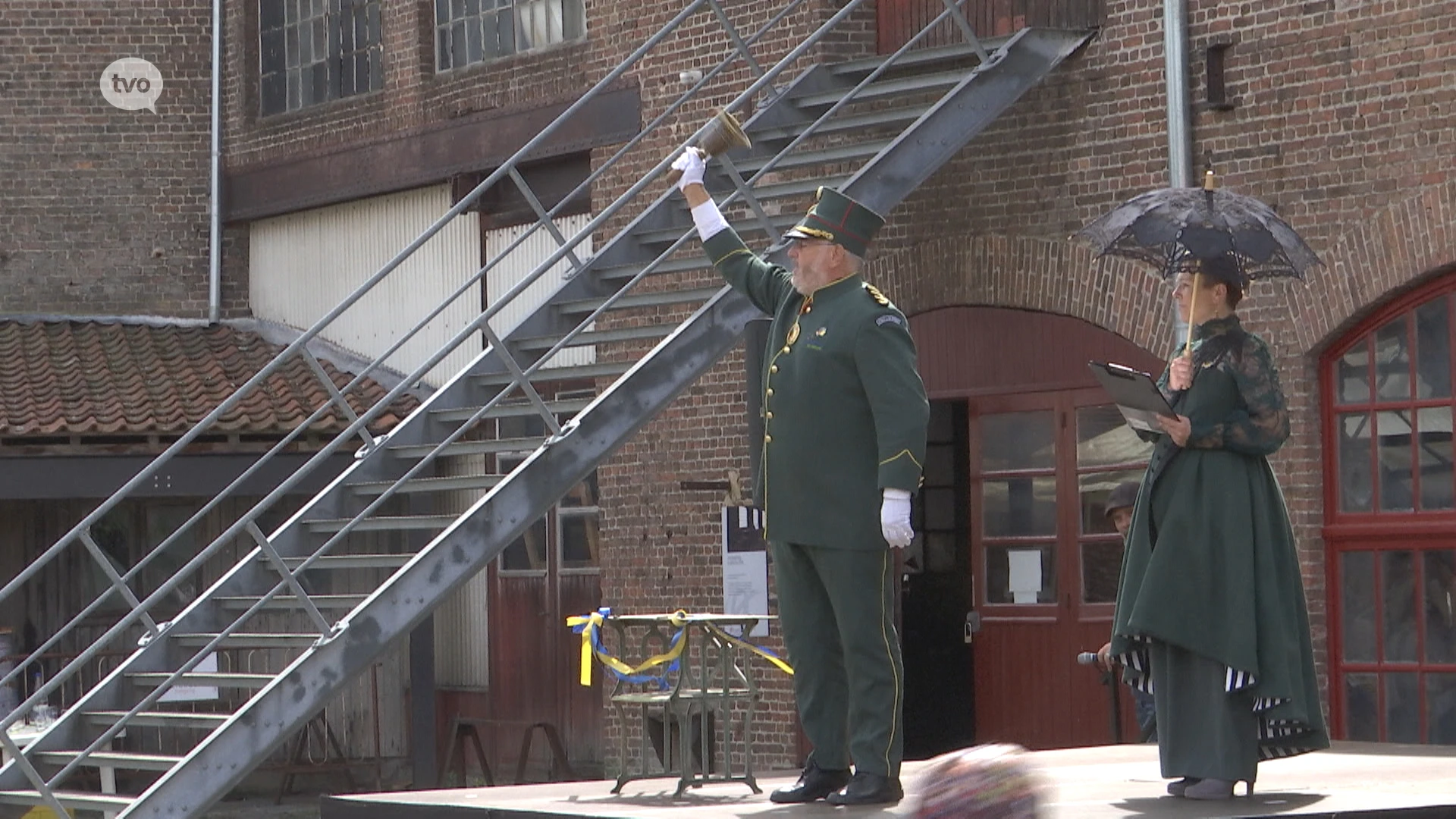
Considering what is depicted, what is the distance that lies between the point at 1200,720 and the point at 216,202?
13767 millimetres

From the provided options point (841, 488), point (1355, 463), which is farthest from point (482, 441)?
point (841, 488)

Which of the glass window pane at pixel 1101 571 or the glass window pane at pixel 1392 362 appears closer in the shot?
the glass window pane at pixel 1392 362

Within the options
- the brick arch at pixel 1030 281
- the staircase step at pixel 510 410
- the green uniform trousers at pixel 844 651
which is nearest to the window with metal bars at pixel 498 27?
the brick arch at pixel 1030 281

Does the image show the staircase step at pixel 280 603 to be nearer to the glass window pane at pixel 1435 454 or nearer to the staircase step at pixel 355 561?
the staircase step at pixel 355 561

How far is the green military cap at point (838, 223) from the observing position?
675 centimetres

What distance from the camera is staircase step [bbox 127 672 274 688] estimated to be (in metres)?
10.5

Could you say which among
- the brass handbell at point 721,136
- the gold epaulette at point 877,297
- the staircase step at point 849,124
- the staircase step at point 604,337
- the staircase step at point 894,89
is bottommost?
the gold epaulette at point 877,297

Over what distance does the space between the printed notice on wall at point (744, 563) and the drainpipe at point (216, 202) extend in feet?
21.6

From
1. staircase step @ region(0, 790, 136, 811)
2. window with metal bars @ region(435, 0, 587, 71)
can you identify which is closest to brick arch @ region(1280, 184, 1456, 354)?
staircase step @ region(0, 790, 136, 811)

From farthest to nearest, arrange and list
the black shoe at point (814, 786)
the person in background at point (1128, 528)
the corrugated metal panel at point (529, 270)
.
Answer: the corrugated metal panel at point (529, 270), the person in background at point (1128, 528), the black shoe at point (814, 786)

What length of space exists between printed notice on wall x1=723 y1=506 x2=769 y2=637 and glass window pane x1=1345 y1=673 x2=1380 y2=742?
3715 mm

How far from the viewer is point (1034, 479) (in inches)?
510

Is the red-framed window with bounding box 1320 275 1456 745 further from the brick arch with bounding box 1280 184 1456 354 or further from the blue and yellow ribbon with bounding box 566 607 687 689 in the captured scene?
the blue and yellow ribbon with bounding box 566 607 687 689

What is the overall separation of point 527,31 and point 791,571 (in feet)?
33.2
